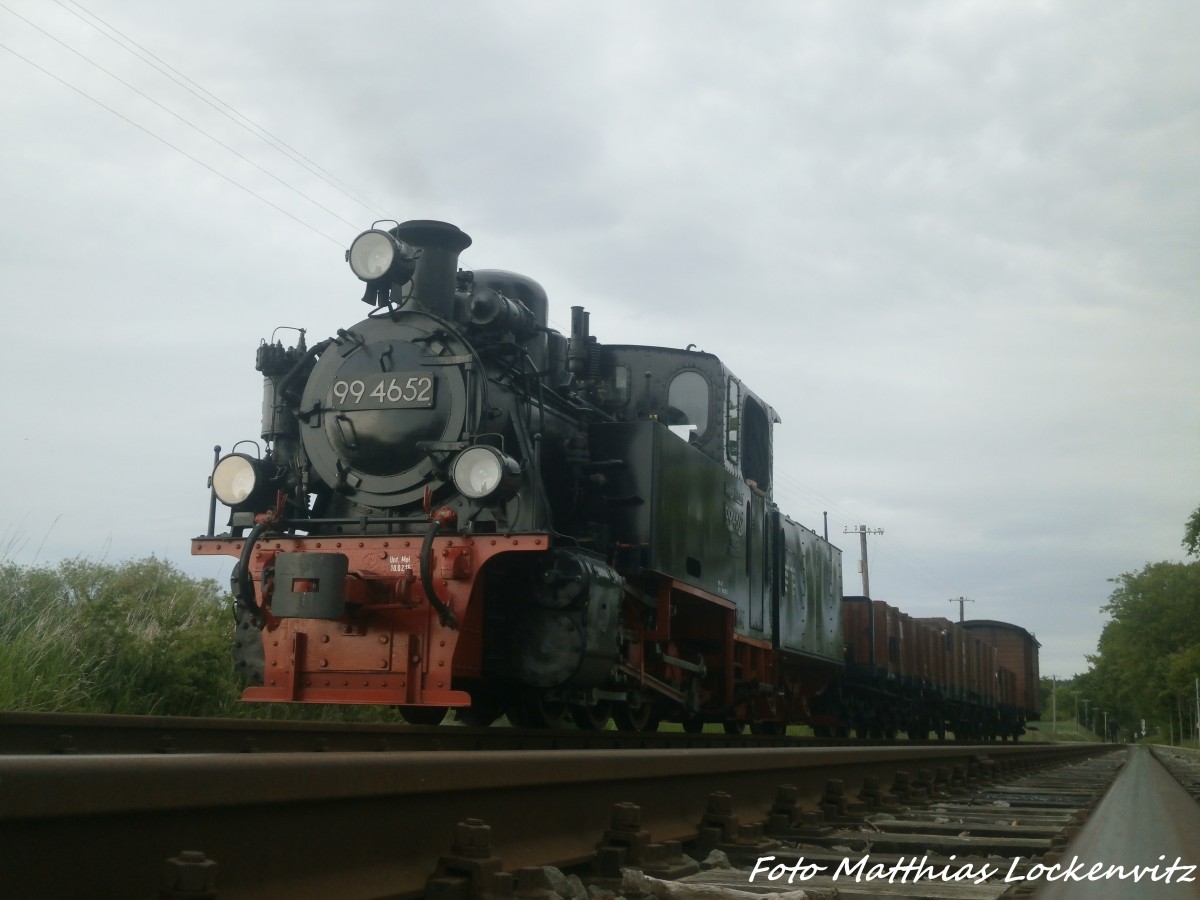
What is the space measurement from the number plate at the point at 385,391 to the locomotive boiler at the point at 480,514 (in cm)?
2

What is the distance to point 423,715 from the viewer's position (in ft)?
27.0

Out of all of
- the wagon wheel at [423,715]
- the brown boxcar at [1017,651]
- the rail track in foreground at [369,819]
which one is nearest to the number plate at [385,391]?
the wagon wheel at [423,715]

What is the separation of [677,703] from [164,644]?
3.98 metres

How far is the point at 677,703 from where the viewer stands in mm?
9227

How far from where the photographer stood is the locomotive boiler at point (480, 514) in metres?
6.60

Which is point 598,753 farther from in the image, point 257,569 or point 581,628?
point 257,569

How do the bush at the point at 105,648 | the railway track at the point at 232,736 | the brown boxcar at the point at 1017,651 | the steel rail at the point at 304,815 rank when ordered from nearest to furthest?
the steel rail at the point at 304,815
the railway track at the point at 232,736
the bush at the point at 105,648
the brown boxcar at the point at 1017,651

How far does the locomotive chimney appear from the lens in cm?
783

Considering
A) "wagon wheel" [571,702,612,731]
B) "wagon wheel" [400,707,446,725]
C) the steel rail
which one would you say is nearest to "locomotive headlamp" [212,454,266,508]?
"wagon wheel" [400,707,446,725]

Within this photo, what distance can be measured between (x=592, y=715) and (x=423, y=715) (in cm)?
126

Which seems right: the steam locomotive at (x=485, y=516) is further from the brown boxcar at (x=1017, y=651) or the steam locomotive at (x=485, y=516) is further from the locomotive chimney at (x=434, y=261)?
the brown boxcar at (x=1017, y=651)

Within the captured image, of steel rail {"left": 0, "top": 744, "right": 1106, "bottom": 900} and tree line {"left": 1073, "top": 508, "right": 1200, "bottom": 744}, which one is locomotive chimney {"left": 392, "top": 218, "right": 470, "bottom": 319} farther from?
tree line {"left": 1073, "top": 508, "right": 1200, "bottom": 744}

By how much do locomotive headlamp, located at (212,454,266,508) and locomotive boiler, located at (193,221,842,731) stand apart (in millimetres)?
11

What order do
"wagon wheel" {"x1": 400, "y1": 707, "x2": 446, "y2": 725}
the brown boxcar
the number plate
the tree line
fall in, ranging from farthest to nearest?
the tree line, the brown boxcar, "wagon wheel" {"x1": 400, "y1": 707, "x2": 446, "y2": 725}, the number plate
